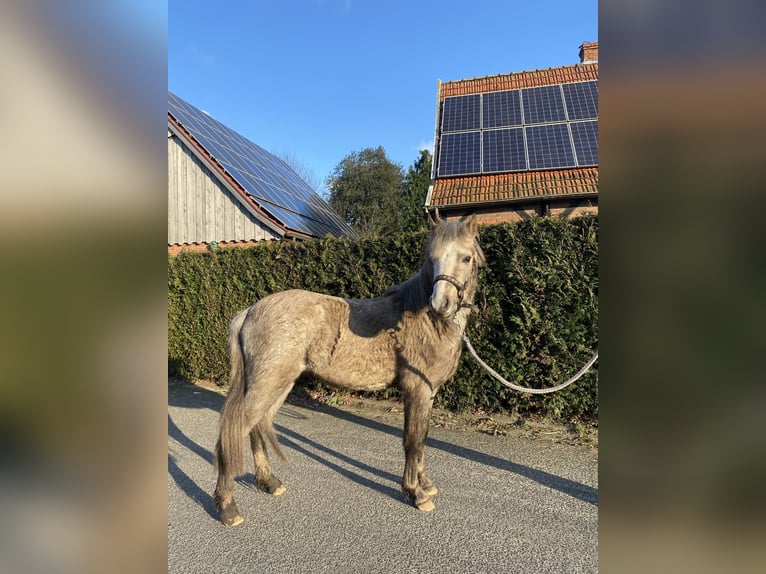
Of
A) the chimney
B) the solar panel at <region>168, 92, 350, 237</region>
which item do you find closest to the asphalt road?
the solar panel at <region>168, 92, 350, 237</region>

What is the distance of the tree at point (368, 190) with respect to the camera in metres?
22.6

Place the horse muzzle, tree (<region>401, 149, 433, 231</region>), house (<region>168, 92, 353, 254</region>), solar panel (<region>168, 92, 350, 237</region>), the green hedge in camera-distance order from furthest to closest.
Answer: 1. tree (<region>401, 149, 433, 231</region>)
2. solar panel (<region>168, 92, 350, 237</region>)
3. house (<region>168, 92, 353, 254</region>)
4. the green hedge
5. the horse muzzle

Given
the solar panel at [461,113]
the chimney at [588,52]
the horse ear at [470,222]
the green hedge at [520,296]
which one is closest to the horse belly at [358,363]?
the horse ear at [470,222]

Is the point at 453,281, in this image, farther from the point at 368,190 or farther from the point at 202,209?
the point at 368,190

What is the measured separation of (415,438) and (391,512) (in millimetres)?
541

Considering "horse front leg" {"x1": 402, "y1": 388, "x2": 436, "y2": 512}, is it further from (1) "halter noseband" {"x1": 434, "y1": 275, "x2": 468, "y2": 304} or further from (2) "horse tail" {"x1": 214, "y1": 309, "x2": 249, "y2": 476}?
(2) "horse tail" {"x1": 214, "y1": 309, "x2": 249, "y2": 476}

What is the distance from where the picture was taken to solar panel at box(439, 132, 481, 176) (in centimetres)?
865

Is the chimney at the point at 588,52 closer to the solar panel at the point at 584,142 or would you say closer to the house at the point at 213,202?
the solar panel at the point at 584,142

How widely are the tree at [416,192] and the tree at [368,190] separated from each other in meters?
0.91

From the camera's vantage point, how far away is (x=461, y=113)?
10023 mm

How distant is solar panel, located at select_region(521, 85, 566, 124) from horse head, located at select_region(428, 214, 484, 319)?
7934 mm
